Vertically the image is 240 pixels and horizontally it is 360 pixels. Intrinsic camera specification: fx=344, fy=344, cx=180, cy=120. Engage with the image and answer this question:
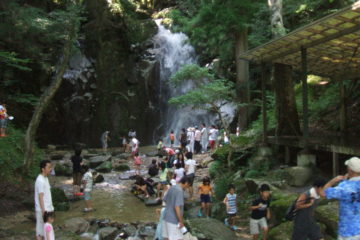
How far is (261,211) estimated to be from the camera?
663 centimetres

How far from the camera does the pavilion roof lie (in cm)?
761

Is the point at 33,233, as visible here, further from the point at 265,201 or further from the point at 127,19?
the point at 127,19

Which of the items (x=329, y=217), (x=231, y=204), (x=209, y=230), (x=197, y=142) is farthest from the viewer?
(x=197, y=142)

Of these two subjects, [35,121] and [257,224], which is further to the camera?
[35,121]

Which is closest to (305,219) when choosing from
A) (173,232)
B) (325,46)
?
(173,232)

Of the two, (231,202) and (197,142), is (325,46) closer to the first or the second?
(231,202)

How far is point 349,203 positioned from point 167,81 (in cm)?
2482

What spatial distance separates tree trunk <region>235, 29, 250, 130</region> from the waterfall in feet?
31.9

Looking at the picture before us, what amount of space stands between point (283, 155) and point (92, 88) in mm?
18799

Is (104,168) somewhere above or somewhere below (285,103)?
below

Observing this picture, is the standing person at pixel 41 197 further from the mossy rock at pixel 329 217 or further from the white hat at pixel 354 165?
the mossy rock at pixel 329 217

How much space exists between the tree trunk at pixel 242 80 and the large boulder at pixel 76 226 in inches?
393

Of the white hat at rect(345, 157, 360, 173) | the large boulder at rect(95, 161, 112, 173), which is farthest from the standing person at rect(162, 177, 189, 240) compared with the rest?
the large boulder at rect(95, 161, 112, 173)

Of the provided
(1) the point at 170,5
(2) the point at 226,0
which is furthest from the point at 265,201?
(1) the point at 170,5
